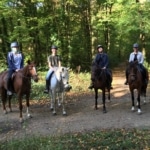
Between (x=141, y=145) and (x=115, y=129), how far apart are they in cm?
176

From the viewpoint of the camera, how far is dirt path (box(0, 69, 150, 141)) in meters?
11.1

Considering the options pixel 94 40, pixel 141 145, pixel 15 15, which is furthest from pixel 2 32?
pixel 141 145

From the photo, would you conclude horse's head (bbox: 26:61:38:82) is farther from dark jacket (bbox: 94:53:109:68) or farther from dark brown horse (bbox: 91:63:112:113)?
dark jacket (bbox: 94:53:109:68)

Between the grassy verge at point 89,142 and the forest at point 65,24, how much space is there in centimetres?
1589

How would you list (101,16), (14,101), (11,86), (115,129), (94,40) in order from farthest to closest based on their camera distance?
(101,16) < (94,40) < (14,101) < (11,86) < (115,129)

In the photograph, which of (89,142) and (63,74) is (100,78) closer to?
(63,74)

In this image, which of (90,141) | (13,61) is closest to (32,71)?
(13,61)

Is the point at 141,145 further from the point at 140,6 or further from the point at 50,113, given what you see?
the point at 140,6

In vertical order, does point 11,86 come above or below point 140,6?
below

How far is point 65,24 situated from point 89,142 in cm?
2122

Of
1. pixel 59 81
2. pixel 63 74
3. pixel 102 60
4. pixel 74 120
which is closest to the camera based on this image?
pixel 74 120

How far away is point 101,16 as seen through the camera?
1258 inches

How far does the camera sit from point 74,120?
1242 cm

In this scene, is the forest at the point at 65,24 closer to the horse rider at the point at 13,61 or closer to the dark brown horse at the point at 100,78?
the horse rider at the point at 13,61
